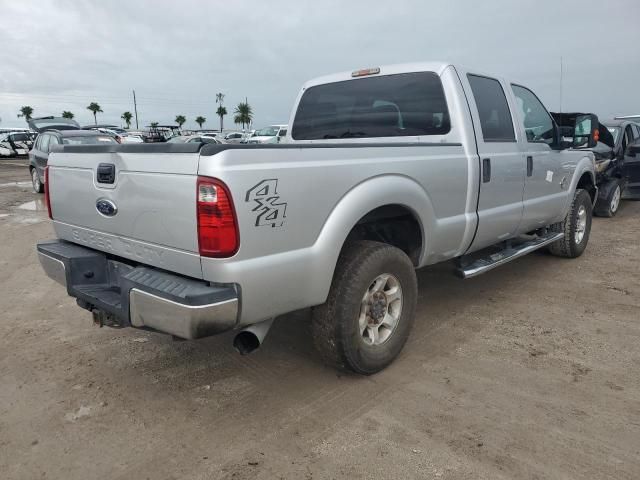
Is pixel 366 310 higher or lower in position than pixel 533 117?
lower

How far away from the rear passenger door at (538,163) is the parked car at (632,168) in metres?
5.42

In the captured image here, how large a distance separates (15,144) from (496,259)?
2828 centimetres

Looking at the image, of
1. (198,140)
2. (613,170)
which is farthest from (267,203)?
(613,170)

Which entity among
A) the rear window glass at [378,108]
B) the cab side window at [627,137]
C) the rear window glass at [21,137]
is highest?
the rear window glass at [21,137]

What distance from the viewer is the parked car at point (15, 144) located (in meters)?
26.2

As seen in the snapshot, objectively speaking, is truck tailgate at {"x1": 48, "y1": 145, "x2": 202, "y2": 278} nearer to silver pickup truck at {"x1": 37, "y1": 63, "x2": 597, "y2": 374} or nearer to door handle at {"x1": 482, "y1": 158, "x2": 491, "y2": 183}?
silver pickup truck at {"x1": 37, "y1": 63, "x2": 597, "y2": 374}

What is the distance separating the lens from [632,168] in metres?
9.70

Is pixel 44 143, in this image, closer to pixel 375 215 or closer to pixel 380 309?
pixel 375 215

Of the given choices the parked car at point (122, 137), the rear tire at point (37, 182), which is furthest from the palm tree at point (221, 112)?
the rear tire at point (37, 182)

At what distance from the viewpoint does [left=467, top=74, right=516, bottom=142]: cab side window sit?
4078mm

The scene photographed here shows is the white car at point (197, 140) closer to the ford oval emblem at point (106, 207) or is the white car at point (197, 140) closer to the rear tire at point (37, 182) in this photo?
the ford oval emblem at point (106, 207)

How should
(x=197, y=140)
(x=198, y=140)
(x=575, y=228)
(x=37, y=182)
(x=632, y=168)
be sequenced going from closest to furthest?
(x=575, y=228) → (x=198, y=140) → (x=197, y=140) → (x=632, y=168) → (x=37, y=182)

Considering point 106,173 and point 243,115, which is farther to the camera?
point 243,115

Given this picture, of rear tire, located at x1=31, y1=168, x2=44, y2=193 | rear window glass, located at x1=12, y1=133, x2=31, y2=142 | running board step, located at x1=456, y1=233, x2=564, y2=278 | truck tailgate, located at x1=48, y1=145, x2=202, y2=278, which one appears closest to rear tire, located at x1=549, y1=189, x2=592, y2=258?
running board step, located at x1=456, y1=233, x2=564, y2=278
